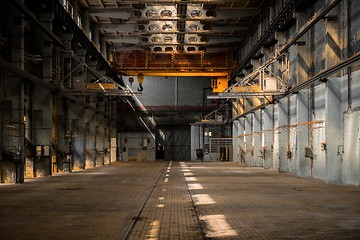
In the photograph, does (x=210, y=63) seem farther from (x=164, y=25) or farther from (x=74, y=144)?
(x=74, y=144)

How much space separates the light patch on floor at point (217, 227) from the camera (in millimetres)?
8422

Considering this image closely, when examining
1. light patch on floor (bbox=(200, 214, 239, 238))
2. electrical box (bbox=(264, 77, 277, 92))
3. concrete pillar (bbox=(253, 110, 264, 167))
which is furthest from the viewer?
concrete pillar (bbox=(253, 110, 264, 167))

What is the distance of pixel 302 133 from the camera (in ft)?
77.5

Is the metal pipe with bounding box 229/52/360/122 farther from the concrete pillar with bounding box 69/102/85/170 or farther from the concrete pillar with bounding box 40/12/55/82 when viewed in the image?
the concrete pillar with bounding box 69/102/85/170

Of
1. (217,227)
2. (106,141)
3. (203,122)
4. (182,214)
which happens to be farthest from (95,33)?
(217,227)

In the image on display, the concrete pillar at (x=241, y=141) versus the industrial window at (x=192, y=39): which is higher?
the industrial window at (x=192, y=39)

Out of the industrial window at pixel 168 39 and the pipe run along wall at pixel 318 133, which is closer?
the pipe run along wall at pixel 318 133

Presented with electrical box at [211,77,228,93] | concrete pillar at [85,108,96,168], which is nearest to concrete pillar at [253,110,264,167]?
electrical box at [211,77,228,93]

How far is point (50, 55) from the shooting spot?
82.7 feet

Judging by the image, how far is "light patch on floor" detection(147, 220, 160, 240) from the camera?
27.0 ft

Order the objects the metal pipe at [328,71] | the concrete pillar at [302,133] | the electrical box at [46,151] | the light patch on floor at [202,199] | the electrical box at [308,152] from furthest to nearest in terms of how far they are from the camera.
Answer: the electrical box at [46,151] → the concrete pillar at [302,133] → the electrical box at [308,152] → the metal pipe at [328,71] → the light patch on floor at [202,199]

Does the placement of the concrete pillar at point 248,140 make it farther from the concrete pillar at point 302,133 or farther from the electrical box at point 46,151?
the electrical box at point 46,151

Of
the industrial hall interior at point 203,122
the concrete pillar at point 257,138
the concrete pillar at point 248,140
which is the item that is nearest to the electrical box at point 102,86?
the industrial hall interior at point 203,122

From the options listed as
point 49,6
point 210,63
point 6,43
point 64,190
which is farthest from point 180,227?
point 210,63
